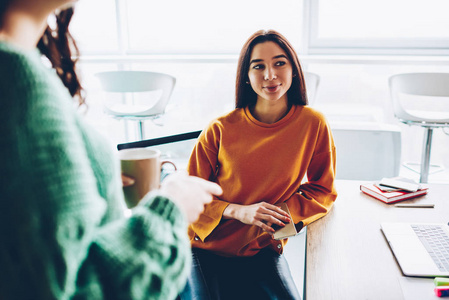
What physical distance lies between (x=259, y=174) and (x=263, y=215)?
224 millimetres

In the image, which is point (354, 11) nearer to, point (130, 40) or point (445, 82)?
point (445, 82)

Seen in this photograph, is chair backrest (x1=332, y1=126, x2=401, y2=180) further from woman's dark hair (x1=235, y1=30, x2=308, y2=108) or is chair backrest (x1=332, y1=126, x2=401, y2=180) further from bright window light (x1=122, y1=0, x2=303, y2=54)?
bright window light (x1=122, y1=0, x2=303, y2=54)

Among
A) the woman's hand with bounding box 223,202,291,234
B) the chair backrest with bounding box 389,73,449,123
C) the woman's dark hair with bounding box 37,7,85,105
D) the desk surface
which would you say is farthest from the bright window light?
the woman's dark hair with bounding box 37,7,85,105

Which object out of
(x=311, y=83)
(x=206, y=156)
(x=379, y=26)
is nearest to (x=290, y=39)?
(x=379, y=26)

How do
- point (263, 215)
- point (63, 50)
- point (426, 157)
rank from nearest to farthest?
1. point (63, 50)
2. point (263, 215)
3. point (426, 157)

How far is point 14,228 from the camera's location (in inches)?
16.2

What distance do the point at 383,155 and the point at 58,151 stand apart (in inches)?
95.2

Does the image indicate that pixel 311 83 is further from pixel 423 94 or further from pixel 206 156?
pixel 206 156

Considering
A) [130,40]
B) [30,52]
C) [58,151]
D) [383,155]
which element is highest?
[130,40]

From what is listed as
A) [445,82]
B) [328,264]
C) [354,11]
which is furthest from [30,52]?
[354,11]

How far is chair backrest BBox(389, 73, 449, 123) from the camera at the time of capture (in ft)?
8.19

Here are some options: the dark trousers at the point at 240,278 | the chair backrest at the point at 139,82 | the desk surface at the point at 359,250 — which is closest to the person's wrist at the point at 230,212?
the dark trousers at the point at 240,278

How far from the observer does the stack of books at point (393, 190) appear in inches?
51.8

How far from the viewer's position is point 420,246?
991 millimetres
